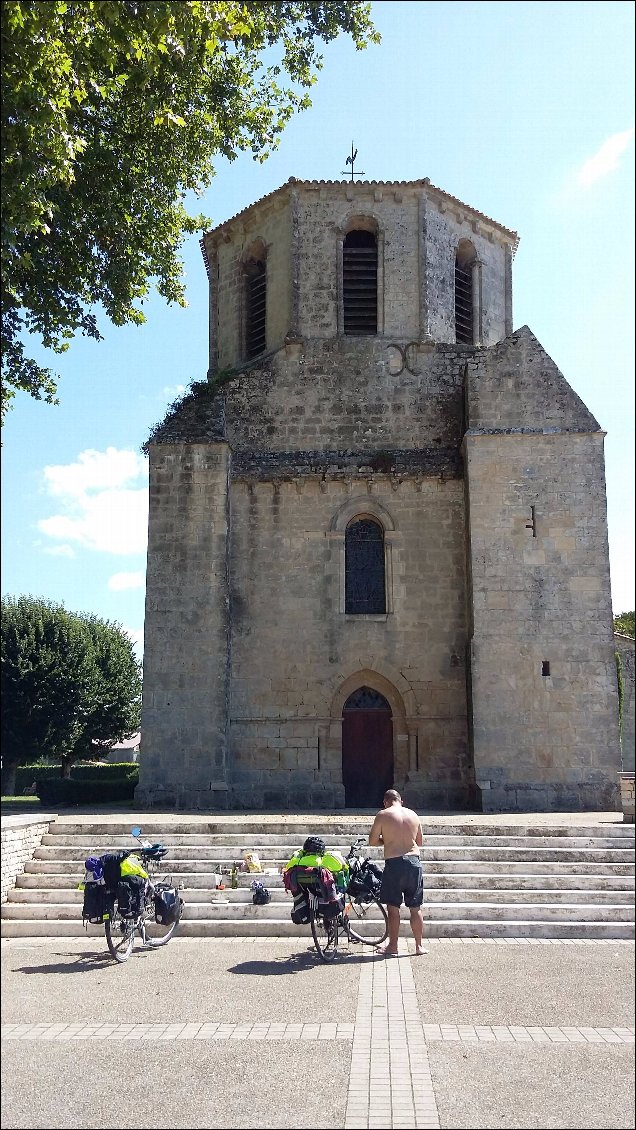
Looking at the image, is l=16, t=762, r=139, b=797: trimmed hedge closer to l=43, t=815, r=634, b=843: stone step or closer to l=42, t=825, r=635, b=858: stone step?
l=43, t=815, r=634, b=843: stone step

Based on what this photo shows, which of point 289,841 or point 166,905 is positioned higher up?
point 289,841

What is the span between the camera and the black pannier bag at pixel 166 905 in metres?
8.95

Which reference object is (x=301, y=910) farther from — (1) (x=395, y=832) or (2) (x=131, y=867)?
(2) (x=131, y=867)

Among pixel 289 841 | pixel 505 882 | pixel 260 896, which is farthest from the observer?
pixel 289 841

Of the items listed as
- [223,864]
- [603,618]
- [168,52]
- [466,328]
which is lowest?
[223,864]

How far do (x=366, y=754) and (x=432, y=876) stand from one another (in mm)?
6570

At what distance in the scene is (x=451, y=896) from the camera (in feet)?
33.5

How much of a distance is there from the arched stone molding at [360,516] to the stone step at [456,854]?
659 centimetres

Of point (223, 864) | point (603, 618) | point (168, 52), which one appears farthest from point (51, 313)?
point (603, 618)

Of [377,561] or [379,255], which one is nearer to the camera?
[377,561]

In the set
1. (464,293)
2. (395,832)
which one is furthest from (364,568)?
(395,832)

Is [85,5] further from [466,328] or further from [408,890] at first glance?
[466,328]

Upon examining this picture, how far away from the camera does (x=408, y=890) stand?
27.5 feet

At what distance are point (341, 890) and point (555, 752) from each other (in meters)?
8.36
